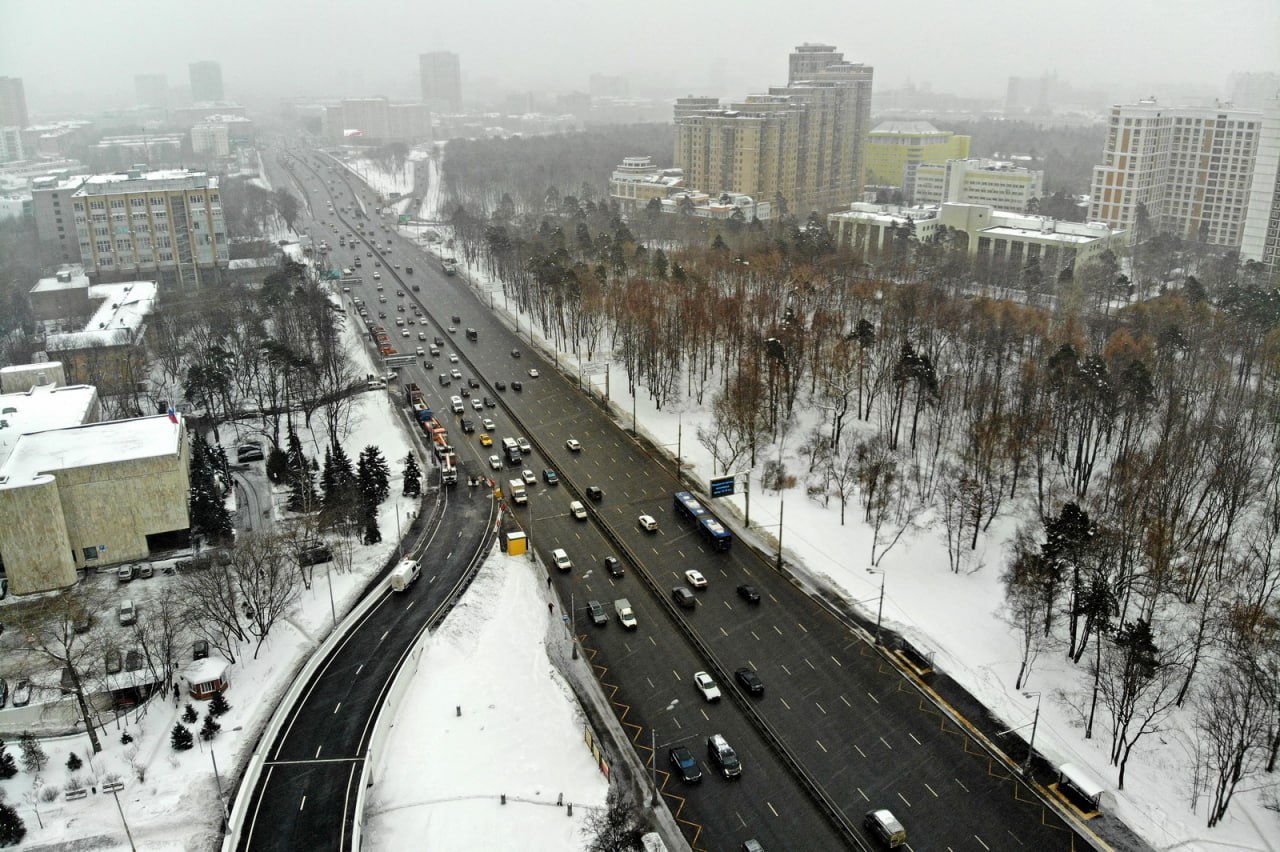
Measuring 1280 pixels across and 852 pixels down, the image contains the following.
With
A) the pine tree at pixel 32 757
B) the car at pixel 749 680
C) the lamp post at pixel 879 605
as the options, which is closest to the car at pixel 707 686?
the car at pixel 749 680

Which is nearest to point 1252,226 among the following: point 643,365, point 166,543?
point 643,365

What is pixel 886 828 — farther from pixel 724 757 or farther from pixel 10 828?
pixel 10 828

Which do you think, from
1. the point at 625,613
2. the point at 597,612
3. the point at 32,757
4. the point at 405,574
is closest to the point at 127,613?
the point at 32,757

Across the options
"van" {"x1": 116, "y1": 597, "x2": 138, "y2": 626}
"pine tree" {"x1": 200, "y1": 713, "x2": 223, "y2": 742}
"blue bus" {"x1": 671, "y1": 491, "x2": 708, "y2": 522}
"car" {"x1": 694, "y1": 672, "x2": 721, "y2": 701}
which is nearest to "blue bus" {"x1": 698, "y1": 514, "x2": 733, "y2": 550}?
"blue bus" {"x1": 671, "y1": 491, "x2": 708, "y2": 522}

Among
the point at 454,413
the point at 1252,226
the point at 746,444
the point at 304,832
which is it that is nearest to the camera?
the point at 304,832

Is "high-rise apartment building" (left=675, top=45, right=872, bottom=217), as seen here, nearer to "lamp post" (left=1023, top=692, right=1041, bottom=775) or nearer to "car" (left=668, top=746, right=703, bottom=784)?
"lamp post" (left=1023, top=692, right=1041, bottom=775)

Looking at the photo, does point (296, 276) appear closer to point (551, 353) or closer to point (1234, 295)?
point (551, 353)

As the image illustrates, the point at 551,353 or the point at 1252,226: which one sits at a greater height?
the point at 1252,226
